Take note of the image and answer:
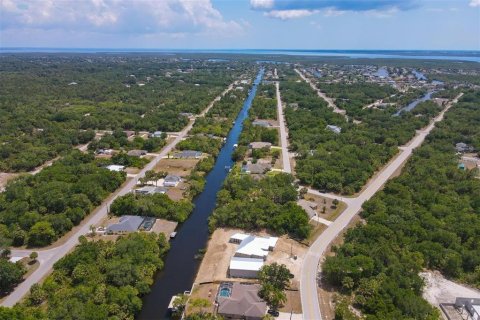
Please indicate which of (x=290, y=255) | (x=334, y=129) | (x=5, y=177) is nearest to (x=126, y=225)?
(x=290, y=255)

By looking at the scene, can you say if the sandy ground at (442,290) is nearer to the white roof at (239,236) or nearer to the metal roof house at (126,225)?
the white roof at (239,236)

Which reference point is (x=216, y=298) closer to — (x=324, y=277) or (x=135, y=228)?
(x=324, y=277)

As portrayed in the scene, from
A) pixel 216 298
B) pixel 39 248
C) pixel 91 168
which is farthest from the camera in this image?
pixel 91 168

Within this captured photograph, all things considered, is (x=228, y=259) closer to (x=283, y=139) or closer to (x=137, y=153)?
(x=137, y=153)

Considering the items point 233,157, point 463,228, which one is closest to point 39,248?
point 233,157

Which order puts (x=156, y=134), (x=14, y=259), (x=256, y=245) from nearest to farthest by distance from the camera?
(x=14, y=259), (x=256, y=245), (x=156, y=134)
